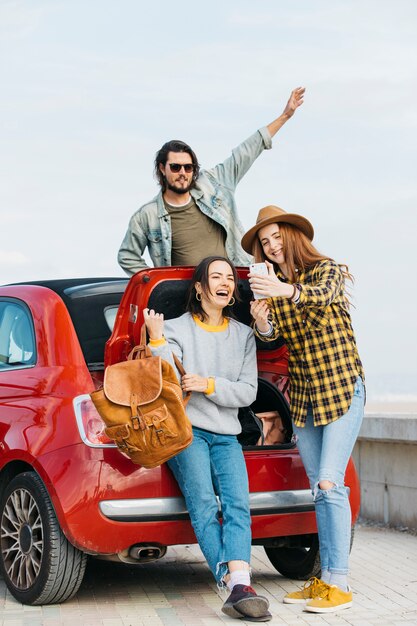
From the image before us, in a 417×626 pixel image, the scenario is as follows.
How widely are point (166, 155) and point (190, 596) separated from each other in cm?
268

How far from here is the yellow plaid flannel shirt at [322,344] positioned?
6.00 metres

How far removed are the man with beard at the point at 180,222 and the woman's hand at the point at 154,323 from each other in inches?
54.5

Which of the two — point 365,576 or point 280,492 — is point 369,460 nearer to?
point 365,576

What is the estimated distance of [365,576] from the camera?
7.12 meters

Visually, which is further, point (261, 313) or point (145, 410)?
point (261, 313)

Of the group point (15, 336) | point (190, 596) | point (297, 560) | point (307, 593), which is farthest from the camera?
point (297, 560)

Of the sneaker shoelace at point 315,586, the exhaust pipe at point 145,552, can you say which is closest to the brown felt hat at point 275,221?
the exhaust pipe at point 145,552

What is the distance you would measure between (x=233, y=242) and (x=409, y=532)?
323 cm

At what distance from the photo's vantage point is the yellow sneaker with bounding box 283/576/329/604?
236 inches

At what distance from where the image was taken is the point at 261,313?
5973 millimetres

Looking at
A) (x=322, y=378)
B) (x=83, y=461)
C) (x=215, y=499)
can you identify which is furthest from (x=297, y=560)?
(x=83, y=461)

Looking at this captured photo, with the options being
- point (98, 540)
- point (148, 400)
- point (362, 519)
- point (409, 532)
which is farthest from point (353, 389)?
point (362, 519)

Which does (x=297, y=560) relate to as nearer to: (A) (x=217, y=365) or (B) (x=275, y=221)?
(A) (x=217, y=365)

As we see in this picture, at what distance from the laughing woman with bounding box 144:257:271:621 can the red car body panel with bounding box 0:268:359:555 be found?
153 millimetres
